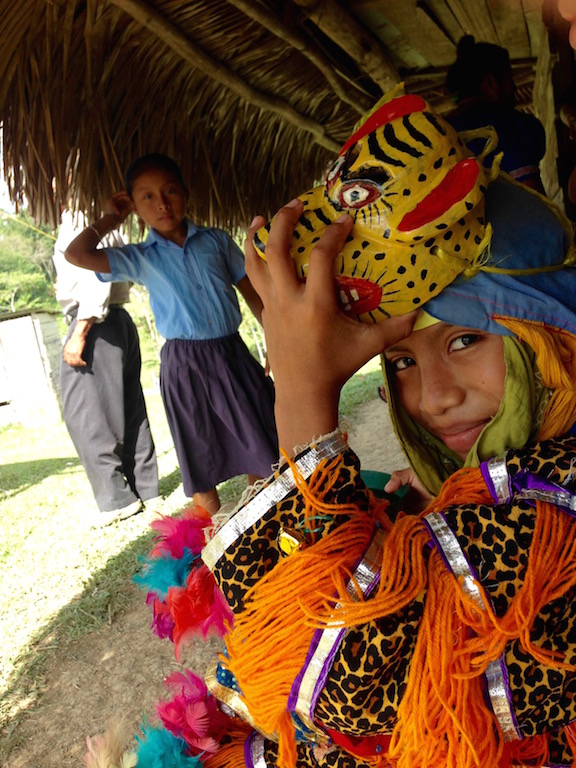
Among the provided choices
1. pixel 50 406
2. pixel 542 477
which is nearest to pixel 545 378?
pixel 542 477

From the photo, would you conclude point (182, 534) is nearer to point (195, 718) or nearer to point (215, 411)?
point (195, 718)

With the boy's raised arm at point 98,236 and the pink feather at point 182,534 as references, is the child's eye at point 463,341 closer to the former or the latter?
the pink feather at point 182,534

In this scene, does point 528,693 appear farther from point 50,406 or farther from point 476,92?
point 50,406

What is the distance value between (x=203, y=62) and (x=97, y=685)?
2.71 meters

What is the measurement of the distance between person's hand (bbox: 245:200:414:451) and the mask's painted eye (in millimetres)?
24

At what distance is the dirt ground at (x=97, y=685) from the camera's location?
222cm

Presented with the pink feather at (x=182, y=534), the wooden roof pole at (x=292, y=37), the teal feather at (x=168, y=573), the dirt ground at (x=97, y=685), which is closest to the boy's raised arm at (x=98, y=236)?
the wooden roof pole at (x=292, y=37)

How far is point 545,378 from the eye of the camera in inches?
34.0

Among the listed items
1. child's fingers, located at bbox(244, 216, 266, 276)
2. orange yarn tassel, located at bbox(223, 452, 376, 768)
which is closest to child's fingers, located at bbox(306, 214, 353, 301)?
child's fingers, located at bbox(244, 216, 266, 276)

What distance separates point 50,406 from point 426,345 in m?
8.76

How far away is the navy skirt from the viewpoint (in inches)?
120

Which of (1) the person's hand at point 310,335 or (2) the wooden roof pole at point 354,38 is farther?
(2) the wooden roof pole at point 354,38

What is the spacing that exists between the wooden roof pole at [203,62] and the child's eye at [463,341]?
1.83 metres

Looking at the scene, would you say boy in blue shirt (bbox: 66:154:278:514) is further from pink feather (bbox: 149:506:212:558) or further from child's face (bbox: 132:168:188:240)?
pink feather (bbox: 149:506:212:558)
